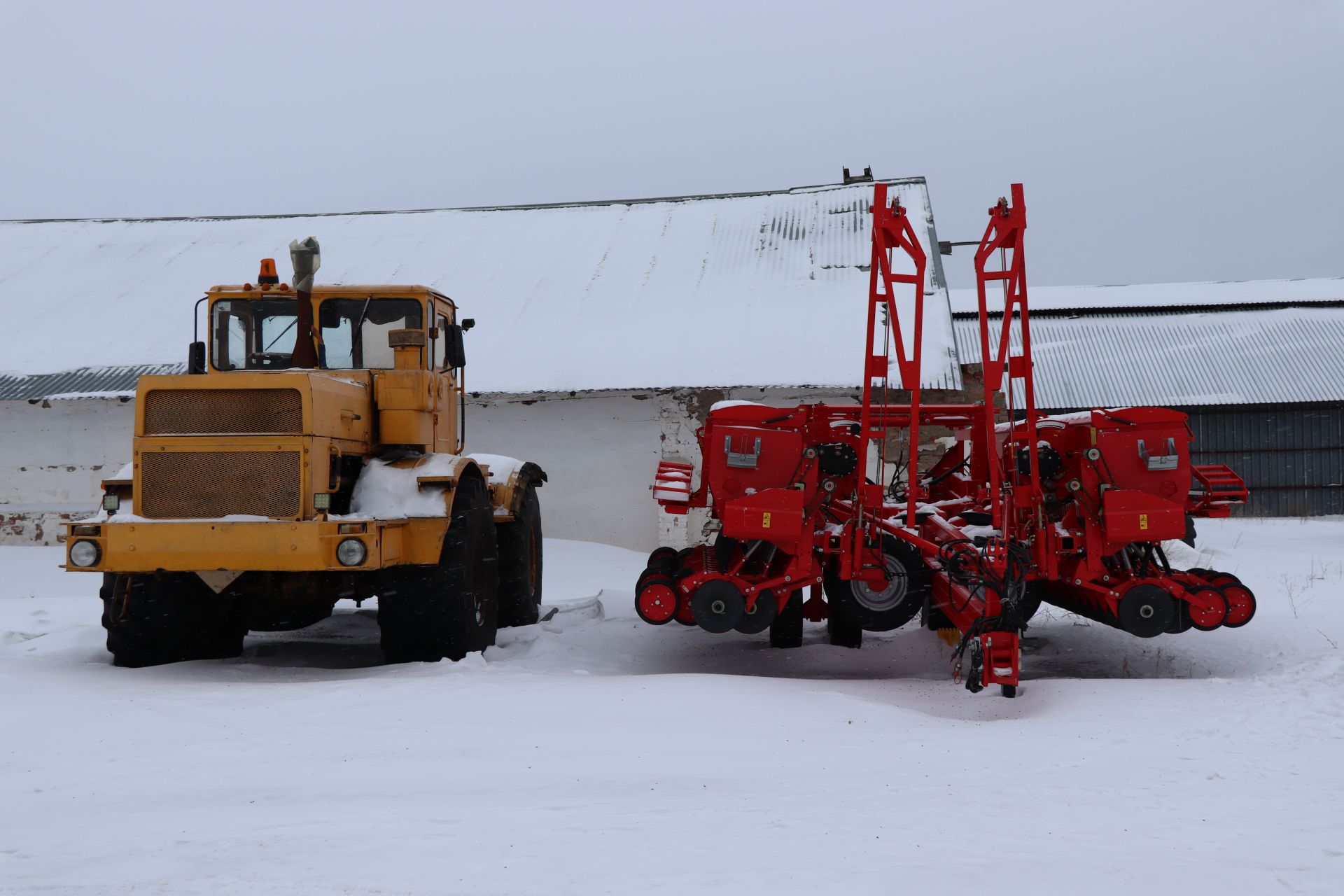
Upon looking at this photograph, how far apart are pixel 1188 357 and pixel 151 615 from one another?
77.4 feet

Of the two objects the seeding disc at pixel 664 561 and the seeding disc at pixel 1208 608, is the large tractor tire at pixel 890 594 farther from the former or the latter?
the seeding disc at pixel 1208 608

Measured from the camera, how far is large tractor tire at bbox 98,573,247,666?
7.39 metres

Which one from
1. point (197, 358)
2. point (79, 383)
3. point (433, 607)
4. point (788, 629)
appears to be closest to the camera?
point (433, 607)

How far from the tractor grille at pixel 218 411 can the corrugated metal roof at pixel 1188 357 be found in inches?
801

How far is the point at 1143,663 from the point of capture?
8047 mm

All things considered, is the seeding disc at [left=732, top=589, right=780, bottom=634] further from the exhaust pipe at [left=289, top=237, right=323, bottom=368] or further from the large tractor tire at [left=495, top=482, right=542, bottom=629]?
the exhaust pipe at [left=289, top=237, right=323, bottom=368]

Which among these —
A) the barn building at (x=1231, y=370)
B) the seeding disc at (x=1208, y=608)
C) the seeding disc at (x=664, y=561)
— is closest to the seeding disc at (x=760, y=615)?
the seeding disc at (x=664, y=561)

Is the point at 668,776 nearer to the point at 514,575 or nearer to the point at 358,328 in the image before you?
the point at 358,328

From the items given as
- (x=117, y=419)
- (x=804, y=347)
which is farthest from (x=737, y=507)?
(x=117, y=419)

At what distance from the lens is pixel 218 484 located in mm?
6895

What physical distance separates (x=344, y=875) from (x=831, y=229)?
17620 millimetres

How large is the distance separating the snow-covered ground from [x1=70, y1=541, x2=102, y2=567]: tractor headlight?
0.67 metres

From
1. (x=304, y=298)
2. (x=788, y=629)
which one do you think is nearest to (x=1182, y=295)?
(x=788, y=629)

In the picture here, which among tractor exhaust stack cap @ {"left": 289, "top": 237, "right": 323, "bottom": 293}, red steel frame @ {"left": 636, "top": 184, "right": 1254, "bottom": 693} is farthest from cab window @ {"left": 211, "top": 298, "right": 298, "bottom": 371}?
red steel frame @ {"left": 636, "top": 184, "right": 1254, "bottom": 693}
